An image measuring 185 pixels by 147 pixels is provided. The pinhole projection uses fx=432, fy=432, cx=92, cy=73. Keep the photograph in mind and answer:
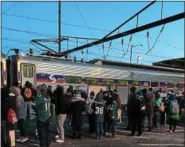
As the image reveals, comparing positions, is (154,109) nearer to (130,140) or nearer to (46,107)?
(130,140)

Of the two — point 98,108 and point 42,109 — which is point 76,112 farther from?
point 42,109

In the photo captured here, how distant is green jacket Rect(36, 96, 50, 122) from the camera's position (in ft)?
39.7

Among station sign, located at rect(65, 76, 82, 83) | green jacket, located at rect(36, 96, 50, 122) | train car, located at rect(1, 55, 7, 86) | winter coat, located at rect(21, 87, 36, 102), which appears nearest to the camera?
green jacket, located at rect(36, 96, 50, 122)

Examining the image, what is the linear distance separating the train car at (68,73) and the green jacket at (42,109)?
6.99 m

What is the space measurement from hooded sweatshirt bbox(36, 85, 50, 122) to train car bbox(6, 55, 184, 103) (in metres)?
6.98

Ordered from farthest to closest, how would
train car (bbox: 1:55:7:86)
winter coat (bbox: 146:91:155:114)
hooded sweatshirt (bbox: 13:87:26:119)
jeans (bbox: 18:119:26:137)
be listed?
train car (bbox: 1:55:7:86), winter coat (bbox: 146:91:155:114), jeans (bbox: 18:119:26:137), hooded sweatshirt (bbox: 13:87:26:119)

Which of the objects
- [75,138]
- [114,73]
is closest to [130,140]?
[75,138]

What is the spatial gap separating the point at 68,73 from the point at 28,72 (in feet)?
10.3

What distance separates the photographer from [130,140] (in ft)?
47.7

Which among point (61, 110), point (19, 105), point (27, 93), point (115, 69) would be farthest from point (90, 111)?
point (115, 69)

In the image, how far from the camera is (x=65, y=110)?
1361 cm

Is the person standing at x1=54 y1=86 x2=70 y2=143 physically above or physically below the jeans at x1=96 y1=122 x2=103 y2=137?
above

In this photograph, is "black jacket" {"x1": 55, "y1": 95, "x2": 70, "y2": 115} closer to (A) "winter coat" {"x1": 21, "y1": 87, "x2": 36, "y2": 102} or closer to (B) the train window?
(A) "winter coat" {"x1": 21, "y1": 87, "x2": 36, "y2": 102}

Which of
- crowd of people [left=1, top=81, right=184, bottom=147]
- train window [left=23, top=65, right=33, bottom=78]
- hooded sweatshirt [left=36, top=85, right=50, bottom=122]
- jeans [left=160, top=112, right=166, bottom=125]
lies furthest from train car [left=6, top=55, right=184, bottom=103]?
hooded sweatshirt [left=36, top=85, right=50, bottom=122]
